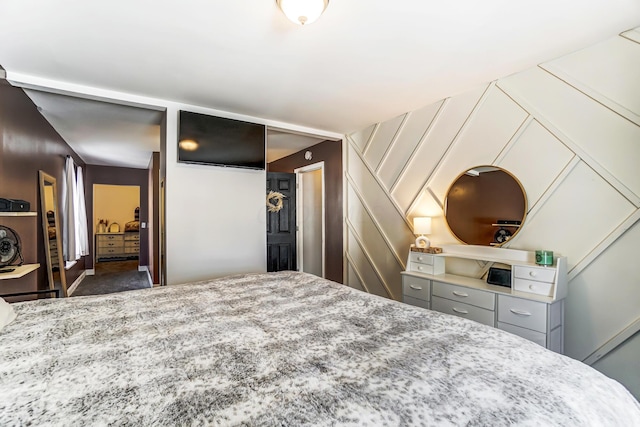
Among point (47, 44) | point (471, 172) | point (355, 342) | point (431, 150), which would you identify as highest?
point (47, 44)

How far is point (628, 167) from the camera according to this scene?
2000 mm

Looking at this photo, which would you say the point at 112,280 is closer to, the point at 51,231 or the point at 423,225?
the point at 51,231

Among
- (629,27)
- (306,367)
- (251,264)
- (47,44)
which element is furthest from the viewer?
(251,264)

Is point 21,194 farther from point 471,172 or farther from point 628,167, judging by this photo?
point 628,167

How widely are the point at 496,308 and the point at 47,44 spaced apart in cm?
388

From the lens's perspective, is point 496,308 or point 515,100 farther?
point 515,100

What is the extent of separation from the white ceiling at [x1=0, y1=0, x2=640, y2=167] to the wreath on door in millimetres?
1878

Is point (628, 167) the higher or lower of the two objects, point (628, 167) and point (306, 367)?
the higher

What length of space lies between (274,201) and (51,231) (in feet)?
9.35

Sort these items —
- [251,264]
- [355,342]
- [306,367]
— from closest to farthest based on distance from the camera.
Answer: [306,367] < [355,342] < [251,264]

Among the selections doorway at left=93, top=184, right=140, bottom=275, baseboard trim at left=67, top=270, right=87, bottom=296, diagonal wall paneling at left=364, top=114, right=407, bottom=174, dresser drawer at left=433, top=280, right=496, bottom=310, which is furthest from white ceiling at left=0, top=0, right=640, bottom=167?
doorway at left=93, top=184, right=140, bottom=275

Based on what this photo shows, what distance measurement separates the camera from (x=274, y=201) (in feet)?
15.8

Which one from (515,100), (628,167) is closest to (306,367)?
(628,167)

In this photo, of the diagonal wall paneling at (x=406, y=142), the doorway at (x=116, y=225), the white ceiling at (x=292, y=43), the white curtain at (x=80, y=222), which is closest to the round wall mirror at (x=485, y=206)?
the diagonal wall paneling at (x=406, y=142)
